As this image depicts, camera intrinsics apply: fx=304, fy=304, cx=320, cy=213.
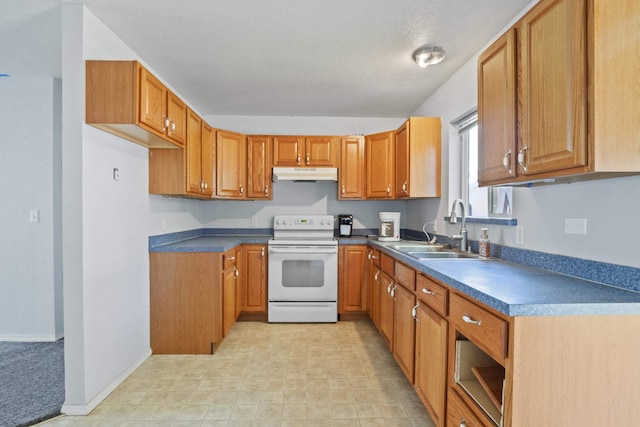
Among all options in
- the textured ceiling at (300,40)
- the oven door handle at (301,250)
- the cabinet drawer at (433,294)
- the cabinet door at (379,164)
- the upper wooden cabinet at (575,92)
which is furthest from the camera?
the cabinet door at (379,164)

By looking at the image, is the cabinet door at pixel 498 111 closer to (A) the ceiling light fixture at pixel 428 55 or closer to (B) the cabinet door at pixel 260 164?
(A) the ceiling light fixture at pixel 428 55

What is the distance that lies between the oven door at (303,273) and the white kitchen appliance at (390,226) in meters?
0.59

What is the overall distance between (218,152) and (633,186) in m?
3.22

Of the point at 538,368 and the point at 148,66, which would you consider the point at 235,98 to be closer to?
the point at 148,66

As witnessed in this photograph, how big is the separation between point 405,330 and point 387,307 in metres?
0.49

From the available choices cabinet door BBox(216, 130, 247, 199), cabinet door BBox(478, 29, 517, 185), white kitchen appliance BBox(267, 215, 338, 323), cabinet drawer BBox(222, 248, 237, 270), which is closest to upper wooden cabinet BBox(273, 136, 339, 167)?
cabinet door BBox(216, 130, 247, 199)

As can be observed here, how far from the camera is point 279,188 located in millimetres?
3898

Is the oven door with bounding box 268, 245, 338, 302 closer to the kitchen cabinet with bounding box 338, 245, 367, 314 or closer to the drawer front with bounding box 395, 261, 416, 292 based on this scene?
the kitchen cabinet with bounding box 338, 245, 367, 314

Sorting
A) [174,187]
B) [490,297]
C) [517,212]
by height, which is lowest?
[490,297]

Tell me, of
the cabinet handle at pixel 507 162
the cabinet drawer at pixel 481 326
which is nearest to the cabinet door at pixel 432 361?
the cabinet drawer at pixel 481 326

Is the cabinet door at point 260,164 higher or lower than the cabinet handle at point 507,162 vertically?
higher

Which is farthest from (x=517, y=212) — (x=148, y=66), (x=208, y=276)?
(x=148, y=66)

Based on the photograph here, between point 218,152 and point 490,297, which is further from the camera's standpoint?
point 218,152

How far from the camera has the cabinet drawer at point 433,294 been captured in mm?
1503
